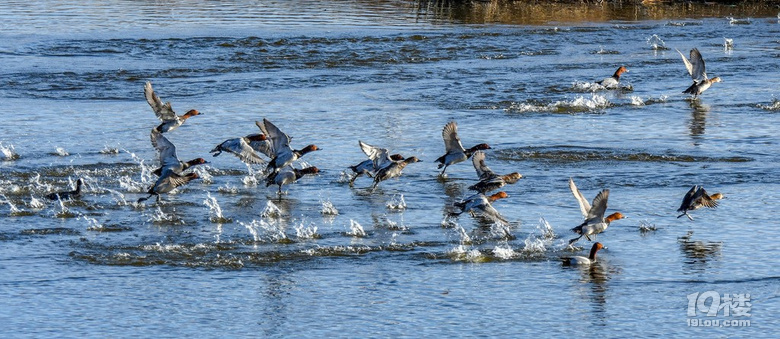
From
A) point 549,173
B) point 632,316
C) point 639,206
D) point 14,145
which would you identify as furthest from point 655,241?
point 14,145

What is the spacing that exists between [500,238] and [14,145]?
6.94 meters

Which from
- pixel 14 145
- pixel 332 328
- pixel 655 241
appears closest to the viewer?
pixel 332 328

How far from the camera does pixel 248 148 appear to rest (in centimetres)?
1341

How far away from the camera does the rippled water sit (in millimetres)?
8844

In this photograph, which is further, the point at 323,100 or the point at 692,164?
the point at 323,100

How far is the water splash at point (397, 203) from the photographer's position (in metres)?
12.0

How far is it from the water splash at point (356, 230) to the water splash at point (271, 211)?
0.99 meters

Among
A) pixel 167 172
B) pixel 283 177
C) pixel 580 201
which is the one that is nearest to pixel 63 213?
pixel 167 172

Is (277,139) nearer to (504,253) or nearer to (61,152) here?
(61,152)

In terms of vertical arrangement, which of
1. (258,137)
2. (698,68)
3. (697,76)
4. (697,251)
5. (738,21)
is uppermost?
(738,21)

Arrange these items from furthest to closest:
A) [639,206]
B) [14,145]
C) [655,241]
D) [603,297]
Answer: [14,145]
[639,206]
[655,241]
[603,297]

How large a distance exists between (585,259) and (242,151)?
4.80m

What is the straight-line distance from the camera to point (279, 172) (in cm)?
1260

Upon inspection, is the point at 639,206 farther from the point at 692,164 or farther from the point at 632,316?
the point at 632,316
